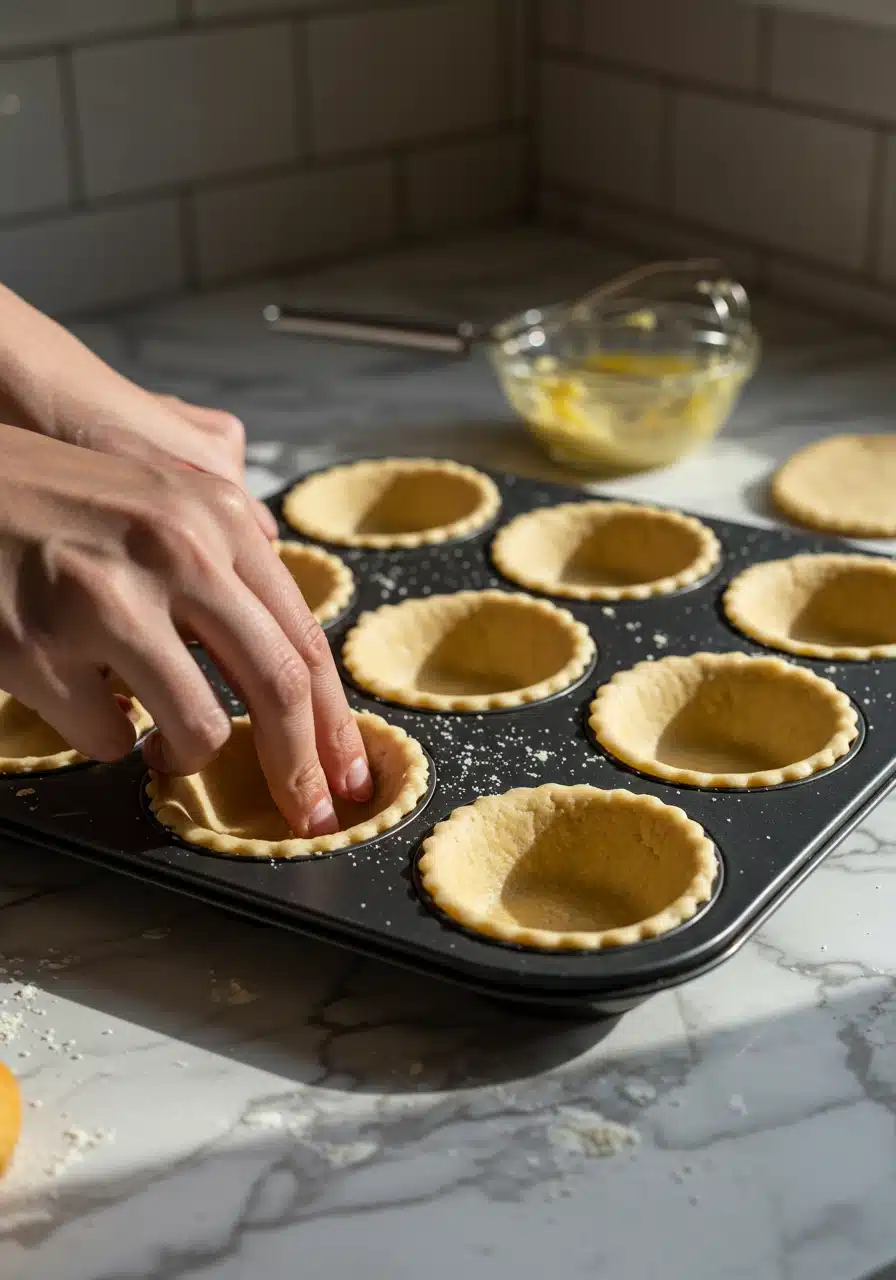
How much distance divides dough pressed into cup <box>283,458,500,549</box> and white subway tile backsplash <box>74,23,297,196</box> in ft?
2.54

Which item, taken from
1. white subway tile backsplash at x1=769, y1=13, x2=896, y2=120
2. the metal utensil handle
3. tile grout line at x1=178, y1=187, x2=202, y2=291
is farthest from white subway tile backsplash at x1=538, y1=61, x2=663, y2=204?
the metal utensil handle

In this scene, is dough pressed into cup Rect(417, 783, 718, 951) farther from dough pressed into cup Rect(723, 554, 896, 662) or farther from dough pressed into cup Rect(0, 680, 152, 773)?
dough pressed into cup Rect(723, 554, 896, 662)

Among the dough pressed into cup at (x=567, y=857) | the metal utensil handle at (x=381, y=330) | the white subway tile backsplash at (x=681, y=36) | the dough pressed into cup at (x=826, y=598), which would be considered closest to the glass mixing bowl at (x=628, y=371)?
the metal utensil handle at (x=381, y=330)

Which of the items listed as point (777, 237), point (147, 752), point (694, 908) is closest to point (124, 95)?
point (777, 237)

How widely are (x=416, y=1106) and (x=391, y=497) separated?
903mm

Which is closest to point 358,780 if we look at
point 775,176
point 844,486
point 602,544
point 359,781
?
point 359,781

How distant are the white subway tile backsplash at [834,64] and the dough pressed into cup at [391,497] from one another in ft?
2.76

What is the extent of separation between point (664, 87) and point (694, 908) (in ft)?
5.57

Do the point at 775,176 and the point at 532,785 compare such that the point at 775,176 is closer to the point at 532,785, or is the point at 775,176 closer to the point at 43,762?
the point at 532,785

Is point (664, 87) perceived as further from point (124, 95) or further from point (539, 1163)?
point (539, 1163)

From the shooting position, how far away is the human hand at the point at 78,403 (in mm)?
1284

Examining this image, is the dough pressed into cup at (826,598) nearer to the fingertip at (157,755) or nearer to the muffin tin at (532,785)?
the muffin tin at (532,785)

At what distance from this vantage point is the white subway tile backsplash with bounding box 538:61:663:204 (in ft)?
7.93

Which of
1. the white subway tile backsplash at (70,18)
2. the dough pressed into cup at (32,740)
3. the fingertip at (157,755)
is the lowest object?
the dough pressed into cup at (32,740)
